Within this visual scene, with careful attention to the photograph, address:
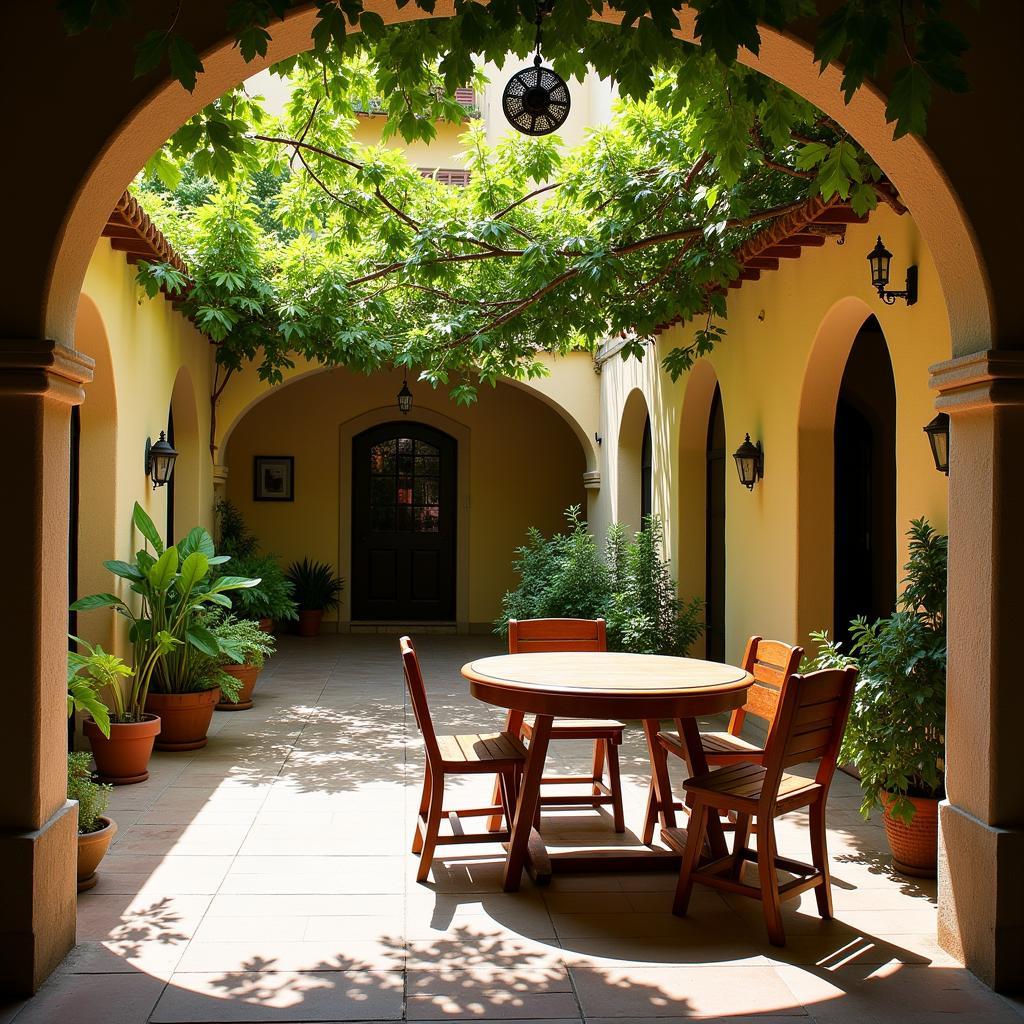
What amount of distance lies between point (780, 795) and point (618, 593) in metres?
5.01

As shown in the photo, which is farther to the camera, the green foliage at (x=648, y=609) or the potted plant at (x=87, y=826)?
the green foliage at (x=648, y=609)

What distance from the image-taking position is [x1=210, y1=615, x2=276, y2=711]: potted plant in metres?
6.59

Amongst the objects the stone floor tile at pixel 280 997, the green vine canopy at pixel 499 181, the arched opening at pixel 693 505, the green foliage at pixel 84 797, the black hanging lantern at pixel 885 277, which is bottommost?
the stone floor tile at pixel 280 997

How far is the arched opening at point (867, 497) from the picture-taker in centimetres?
908

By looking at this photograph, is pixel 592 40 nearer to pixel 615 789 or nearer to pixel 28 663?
pixel 28 663

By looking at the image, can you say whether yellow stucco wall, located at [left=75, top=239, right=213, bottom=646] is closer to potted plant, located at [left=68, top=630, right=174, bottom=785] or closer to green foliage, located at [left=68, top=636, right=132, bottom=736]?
potted plant, located at [left=68, top=630, right=174, bottom=785]

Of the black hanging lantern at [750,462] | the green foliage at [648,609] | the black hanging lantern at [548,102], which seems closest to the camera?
the black hanging lantern at [548,102]

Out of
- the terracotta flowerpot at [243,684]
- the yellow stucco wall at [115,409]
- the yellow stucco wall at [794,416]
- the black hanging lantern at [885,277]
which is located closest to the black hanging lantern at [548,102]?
the yellow stucco wall at [794,416]

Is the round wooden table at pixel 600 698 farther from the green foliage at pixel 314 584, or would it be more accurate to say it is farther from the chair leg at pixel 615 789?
the green foliage at pixel 314 584

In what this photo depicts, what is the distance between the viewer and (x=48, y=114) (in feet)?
10.6

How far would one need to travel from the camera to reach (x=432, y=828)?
13.9ft

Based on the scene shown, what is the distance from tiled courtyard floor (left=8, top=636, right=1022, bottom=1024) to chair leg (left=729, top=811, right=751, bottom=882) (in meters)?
0.16

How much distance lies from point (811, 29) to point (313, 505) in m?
11.2

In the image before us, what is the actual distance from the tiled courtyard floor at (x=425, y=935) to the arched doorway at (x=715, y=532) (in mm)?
3650
